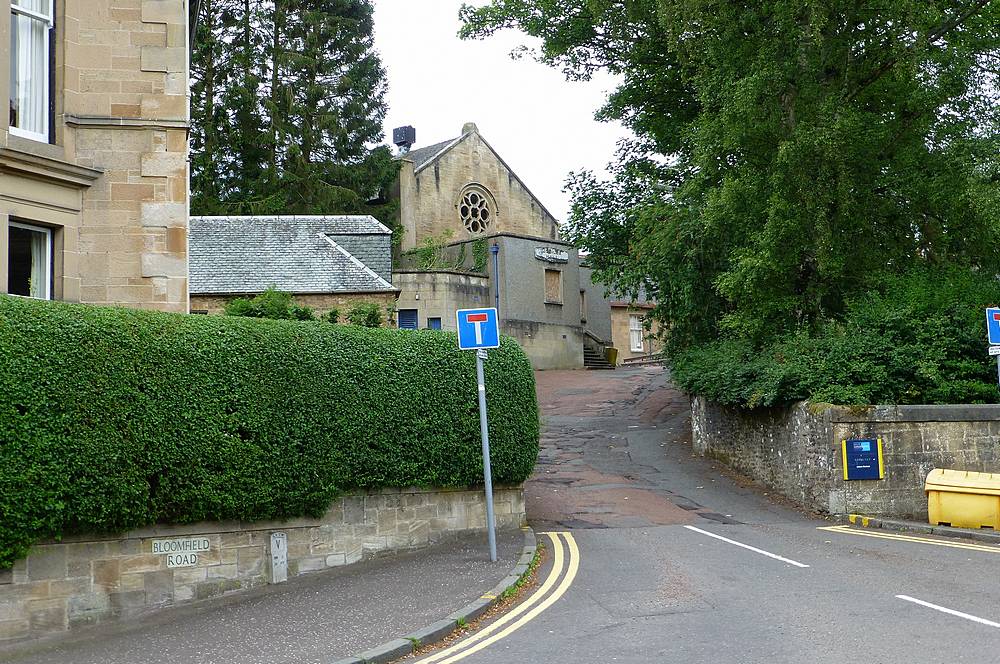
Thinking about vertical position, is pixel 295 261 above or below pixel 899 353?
above

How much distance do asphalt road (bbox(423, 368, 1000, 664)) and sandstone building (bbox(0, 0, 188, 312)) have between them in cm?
711

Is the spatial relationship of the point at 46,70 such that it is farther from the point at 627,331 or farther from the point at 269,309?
the point at 627,331

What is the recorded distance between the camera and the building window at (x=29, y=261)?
40.7 ft

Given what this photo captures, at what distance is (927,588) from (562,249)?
3564 cm

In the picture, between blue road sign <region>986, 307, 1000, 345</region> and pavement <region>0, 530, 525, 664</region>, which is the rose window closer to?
blue road sign <region>986, 307, 1000, 345</region>

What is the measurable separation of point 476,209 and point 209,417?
4242 cm

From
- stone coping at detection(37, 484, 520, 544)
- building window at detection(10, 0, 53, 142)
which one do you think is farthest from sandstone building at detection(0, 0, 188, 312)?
stone coping at detection(37, 484, 520, 544)

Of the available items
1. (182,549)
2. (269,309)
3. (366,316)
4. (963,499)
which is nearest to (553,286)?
(366,316)

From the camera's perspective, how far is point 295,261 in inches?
1101

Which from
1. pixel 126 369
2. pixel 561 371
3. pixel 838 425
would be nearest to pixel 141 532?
pixel 126 369

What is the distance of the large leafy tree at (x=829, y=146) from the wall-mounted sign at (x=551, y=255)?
68.6 feet

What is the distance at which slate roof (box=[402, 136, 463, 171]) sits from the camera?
2021 inches

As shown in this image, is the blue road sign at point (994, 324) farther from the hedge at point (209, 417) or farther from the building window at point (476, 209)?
the building window at point (476, 209)

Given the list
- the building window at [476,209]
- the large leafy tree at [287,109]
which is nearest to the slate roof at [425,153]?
the building window at [476,209]
